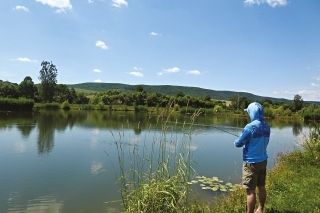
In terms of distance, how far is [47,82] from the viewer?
233 feet

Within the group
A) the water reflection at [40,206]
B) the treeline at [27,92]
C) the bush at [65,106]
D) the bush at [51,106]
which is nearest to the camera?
the water reflection at [40,206]

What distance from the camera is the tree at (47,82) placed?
231 feet

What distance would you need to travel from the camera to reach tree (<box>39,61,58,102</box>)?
7031 centimetres

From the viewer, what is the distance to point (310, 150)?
978cm

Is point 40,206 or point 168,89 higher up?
point 168,89

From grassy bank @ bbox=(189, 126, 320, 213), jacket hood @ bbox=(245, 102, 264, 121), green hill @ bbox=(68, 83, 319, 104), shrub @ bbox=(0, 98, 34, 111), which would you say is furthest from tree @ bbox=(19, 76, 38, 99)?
green hill @ bbox=(68, 83, 319, 104)

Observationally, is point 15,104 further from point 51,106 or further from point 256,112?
point 256,112

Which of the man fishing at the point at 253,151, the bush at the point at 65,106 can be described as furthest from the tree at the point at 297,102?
the man fishing at the point at 253,151

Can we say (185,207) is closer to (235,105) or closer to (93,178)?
(93,178)

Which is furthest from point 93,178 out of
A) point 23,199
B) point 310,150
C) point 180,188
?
point 310,150

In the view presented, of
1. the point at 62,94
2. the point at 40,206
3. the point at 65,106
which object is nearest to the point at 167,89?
the point at 62,94

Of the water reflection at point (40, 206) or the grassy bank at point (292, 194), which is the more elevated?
the grassy bank at point (292, 194)

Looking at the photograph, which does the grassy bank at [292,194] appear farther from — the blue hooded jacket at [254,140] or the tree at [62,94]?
the tree at [62,94]

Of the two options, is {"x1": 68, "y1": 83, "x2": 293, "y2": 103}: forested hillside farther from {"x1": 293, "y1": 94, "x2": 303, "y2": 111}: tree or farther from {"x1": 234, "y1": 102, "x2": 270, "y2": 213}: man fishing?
{"x1": 234, "y1": 102, "x2": 270, "y2": 213}: man fishing
